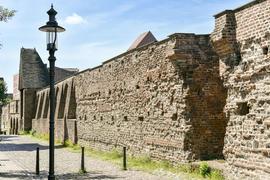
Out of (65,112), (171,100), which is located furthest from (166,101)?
(65,112)

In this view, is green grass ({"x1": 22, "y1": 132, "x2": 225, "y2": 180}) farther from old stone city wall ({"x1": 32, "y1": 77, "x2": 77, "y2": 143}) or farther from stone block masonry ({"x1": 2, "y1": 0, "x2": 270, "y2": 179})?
old stone city wall ({"x1": 32, "y1": 77, "x2": 77, "y2": 143})

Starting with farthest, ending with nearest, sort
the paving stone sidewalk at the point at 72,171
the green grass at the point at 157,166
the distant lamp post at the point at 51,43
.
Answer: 1. the paving stone sidewalk at the point at 72,171
2. the green grass at the point at 157,166
3. the distant lamp post at the point at 51,43

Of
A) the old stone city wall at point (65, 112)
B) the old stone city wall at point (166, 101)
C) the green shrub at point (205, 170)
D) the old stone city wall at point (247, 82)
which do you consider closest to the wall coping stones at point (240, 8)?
the old stone city wall at point (247, 82)

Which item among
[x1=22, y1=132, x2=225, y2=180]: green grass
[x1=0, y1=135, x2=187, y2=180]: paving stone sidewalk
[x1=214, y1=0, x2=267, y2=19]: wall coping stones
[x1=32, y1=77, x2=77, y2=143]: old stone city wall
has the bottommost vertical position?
[x1=0, y1=135, x2=187, y2=180]: paving stone sidewalk

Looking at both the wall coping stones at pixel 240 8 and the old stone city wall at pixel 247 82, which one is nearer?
the old stone city wall at pixel 247 82

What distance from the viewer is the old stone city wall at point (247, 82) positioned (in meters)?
9.16

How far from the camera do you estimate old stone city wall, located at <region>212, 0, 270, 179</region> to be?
9164mm

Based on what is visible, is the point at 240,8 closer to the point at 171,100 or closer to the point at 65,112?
the point at 171,100

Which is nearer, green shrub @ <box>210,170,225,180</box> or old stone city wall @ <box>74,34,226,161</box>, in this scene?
green shrub @ <box>210,170,225,180</box>

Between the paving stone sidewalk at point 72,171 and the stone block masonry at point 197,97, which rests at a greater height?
the stone block masonry at point 197,97

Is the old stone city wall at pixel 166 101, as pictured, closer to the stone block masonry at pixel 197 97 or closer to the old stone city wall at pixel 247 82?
the stone block masonry at pixel 197 97

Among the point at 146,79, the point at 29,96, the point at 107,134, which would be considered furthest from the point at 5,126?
the point at 146,79

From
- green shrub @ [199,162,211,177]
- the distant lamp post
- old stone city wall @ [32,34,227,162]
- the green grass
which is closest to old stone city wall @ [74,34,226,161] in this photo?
old stone city wall @ [32,34,227,162]

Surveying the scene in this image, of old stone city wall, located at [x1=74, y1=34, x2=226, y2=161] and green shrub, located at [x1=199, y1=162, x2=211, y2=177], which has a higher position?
old stone city wall, located at [x1=74, y1=34, x2=226, y2=161]
